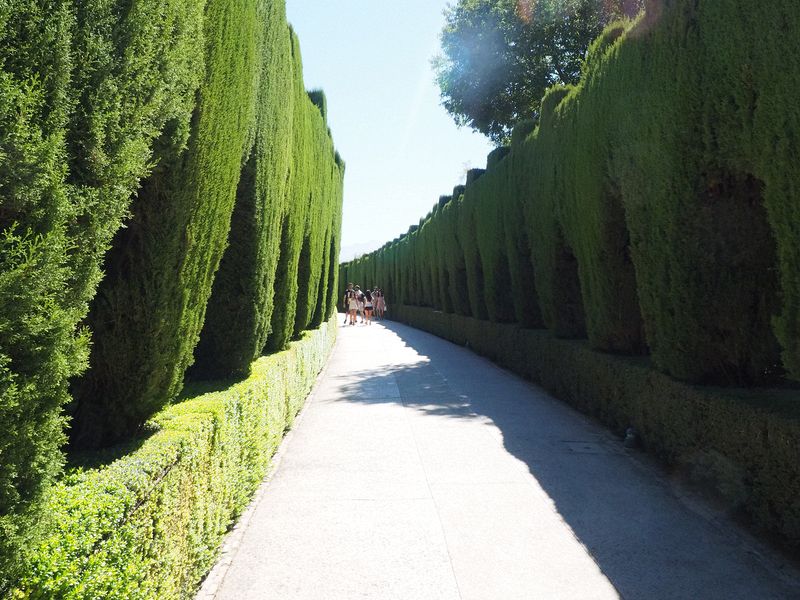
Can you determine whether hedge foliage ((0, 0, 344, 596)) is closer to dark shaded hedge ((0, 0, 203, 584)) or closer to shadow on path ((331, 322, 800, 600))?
dark shaded hedge ((0, 0, 203, 584))

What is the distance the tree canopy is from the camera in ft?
79.8

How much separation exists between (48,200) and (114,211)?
1.71 ft

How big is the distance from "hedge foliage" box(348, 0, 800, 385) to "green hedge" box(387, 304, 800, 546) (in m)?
0.37

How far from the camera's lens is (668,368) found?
6395mm

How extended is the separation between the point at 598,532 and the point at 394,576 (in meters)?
1.81

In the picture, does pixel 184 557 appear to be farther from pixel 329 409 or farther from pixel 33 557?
pixel 329 409

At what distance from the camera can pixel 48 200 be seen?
6.66ft

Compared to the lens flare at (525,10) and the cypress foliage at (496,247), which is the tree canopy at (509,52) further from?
the cypress foliage at (496,247)

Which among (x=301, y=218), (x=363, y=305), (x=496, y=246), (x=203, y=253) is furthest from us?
(x=363, y=305)

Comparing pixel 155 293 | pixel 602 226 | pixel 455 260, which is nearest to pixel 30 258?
pixel 155 293

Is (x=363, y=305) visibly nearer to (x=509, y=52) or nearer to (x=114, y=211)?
(x=509, y=52)

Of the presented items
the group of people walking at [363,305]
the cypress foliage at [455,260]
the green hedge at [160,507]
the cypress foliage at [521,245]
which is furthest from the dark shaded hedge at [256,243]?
the group of people walking at [363,305]

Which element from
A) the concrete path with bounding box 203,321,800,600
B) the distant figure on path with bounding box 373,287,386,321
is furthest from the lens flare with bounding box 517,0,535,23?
the concrete path with bounding box 203,321,800,600

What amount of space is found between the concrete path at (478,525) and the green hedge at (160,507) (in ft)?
1.19
